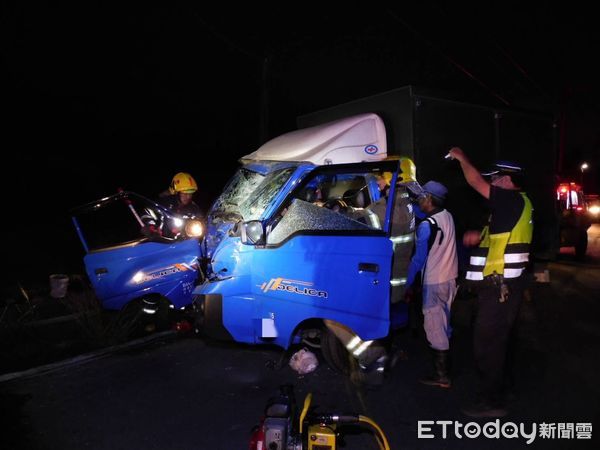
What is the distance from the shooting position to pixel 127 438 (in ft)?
11.3

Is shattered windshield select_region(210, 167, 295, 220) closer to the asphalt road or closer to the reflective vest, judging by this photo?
the asphalt road

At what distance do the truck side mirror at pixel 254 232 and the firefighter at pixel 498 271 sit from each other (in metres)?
1.75

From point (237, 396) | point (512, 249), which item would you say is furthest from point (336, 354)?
point (512, 249)

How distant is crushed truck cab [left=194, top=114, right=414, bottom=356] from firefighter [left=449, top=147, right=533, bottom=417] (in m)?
0.71

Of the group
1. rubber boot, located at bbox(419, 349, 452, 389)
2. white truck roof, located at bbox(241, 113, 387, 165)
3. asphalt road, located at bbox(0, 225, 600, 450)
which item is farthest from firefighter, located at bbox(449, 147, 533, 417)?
white truck roof, located at bbox(241, 113, 387, 165)

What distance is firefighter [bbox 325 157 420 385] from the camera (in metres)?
4.03

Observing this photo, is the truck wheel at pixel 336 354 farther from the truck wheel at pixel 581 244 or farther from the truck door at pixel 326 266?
the truck wheel at pixel 581 244

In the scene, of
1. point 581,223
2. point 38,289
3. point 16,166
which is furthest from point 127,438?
point 16,166

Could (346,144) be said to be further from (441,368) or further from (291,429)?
(291,429)

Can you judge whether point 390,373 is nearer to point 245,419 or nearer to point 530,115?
point 245,419

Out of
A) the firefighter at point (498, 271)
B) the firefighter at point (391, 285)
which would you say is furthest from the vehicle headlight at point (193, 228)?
the firefighter at point (498, 271)

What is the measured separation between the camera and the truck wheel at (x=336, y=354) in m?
4.25

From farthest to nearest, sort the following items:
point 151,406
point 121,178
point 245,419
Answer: point 121,178, point 151,406, point 245,419

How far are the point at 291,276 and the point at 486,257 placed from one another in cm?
162
